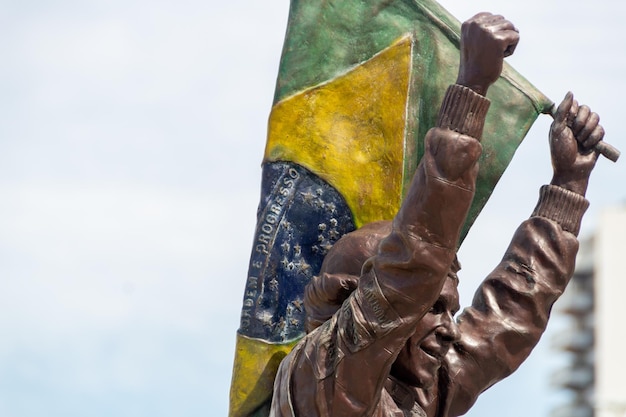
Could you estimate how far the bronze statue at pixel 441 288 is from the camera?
7000 millimetres

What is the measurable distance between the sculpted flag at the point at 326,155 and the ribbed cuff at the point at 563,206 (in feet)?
1.02

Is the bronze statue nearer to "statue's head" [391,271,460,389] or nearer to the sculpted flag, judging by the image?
"statue's head" [391,271,460,389]

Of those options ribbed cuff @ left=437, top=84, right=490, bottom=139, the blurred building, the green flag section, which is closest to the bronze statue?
ribbed cuff @ left=437, top=84, right=490, bottom=139

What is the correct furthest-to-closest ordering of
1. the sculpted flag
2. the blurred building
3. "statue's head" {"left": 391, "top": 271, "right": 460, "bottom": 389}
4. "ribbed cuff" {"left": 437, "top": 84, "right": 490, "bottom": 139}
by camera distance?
the blurred building < the sculpted flag < "statue's head" {"left": 391, "top": 271, "right": 460, "bottom": 389} < "ribbed cuff" {"left": 437, "top": 84, "right": 490, "bottom": 139}

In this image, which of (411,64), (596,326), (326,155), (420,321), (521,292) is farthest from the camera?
(596,326)

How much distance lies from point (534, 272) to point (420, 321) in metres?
0.88

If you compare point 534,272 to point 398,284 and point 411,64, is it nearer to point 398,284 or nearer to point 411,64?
point 411,64

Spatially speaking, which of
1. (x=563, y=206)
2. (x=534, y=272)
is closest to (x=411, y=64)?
(x=563, y=206)

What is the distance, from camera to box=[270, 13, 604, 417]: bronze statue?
Answer: 7000 millimetres

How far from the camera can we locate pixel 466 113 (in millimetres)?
6988

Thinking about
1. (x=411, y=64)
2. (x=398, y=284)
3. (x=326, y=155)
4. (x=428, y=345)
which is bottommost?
(x=428, y=345)

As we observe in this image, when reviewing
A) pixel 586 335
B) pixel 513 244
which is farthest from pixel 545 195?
pixel 586 335

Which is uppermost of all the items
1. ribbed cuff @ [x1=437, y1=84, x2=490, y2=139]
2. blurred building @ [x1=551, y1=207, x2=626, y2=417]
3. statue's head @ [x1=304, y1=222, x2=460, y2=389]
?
ribbed cuff @ [x1=437, y1=84, x2=490, y2=139]

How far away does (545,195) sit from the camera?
821 centimetres
